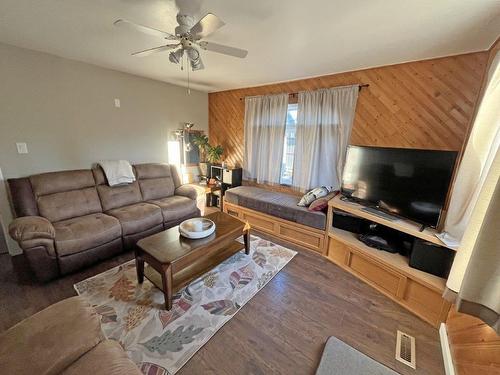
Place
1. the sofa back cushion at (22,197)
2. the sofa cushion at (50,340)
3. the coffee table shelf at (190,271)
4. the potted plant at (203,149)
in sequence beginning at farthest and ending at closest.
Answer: the potted plant at (203,149) → the sofa back cushion at (22,197) → the coffee table shelf at (190,271) → the sofa cushion at (50,340)

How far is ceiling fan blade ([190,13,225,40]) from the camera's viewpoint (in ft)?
4.50

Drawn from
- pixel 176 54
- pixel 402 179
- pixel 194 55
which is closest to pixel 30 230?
pixel 176 54

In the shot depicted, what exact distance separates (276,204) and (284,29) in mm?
2129

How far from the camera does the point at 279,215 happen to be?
124 inches

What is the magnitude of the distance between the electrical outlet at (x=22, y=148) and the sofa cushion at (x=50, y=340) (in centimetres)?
239

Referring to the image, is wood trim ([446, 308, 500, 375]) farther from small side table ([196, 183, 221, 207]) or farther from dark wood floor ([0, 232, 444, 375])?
small side table ([196, 183, 221, 207])

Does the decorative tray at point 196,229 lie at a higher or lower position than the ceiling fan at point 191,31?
lower

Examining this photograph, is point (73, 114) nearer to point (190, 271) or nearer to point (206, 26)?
point (206, 26)

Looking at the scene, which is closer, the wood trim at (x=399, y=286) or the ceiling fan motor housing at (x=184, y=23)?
the ceiling fan motor housing at (x=184, y=23)

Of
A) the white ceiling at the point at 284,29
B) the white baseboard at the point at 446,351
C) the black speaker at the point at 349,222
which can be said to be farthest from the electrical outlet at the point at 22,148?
the white baseboard at the point at 446,351

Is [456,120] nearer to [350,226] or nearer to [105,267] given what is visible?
[350,226]

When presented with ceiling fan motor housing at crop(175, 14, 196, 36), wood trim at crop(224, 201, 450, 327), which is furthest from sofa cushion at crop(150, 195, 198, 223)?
ceiling fan motor housing at crop(175, 14, 196, 36)

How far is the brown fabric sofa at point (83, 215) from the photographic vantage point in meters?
2.05

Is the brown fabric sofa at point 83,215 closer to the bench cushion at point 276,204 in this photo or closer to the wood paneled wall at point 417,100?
the bench cushion at point 276,204
